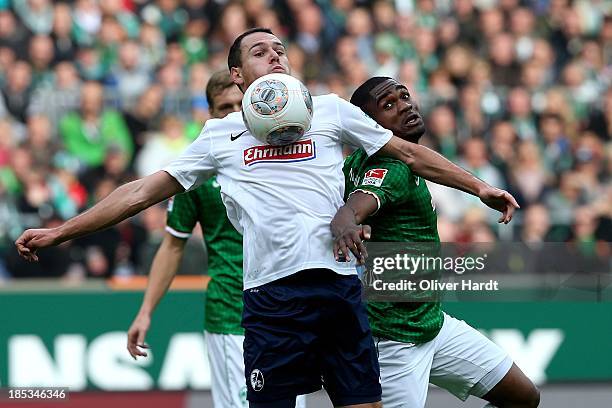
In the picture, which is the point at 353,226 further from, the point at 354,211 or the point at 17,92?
the point at 17,92

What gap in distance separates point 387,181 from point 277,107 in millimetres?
784

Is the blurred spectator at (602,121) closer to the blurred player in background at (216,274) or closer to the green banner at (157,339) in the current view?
the green banner at (157,339)

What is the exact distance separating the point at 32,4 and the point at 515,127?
612 cm

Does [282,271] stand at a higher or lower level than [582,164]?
lower

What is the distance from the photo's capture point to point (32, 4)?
15172mm

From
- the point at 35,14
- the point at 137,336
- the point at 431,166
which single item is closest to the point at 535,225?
the point at 35,14

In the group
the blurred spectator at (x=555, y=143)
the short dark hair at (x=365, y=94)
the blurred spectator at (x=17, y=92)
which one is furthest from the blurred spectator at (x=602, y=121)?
the short dark hair at (x=365, y=94)

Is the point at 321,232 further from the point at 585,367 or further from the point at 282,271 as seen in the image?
the point at 585,367

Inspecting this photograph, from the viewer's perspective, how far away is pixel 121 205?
19.9 feet

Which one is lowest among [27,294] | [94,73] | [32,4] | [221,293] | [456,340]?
[456,340]

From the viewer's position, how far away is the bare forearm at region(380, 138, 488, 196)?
6.01 meters

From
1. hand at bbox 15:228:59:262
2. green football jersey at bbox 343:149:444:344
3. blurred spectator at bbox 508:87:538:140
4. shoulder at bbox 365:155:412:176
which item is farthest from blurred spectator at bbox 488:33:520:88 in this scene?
hand at bbox 15:228:59:262

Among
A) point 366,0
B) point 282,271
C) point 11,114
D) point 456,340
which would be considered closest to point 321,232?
point 282,271

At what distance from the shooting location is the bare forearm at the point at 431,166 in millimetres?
6012
